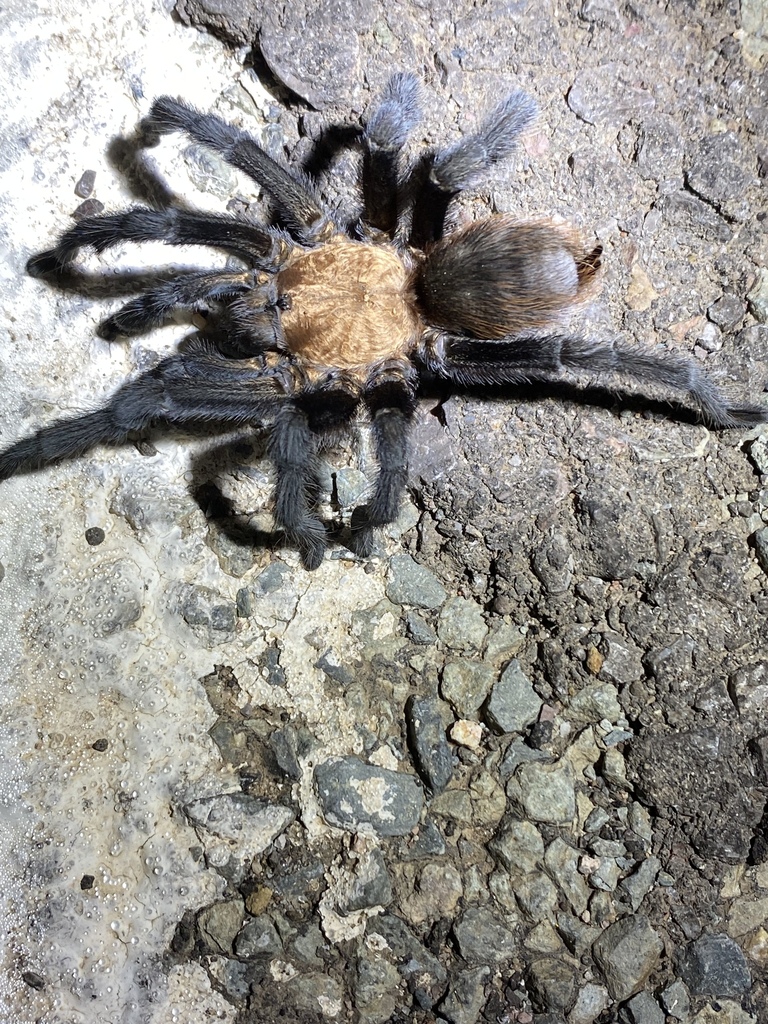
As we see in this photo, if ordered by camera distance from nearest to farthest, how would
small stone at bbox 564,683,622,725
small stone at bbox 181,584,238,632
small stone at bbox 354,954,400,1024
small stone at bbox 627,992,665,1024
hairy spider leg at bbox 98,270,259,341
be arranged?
small stone at bbox 627,992,665,1024
small stone at bbox 354,954,400,1024
small stone at bbox 564,683,622,725
hairy spider leg at bbox 98,270,259,341
small stone at bbox 181,584,238,632

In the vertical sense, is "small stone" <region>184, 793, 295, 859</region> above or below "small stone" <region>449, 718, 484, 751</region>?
Answer: below

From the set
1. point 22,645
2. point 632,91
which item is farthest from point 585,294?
point 22,645

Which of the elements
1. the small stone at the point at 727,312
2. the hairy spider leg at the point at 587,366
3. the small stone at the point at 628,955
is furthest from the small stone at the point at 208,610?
the small stone at the point at 727,312

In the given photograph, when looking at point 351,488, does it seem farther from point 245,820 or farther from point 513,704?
point 245,820

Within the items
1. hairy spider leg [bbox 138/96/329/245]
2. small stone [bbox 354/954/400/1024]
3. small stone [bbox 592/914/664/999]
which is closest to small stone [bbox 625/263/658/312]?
hairy spider leg [bbox 138/96/329/245]

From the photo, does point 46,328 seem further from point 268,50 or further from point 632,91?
point 632,91

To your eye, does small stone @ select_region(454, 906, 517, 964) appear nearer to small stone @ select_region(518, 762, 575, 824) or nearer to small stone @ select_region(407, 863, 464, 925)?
small stone @ select_region(407, 863, 464, 925)

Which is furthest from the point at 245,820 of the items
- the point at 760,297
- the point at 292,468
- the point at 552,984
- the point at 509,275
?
the point at 760,297
